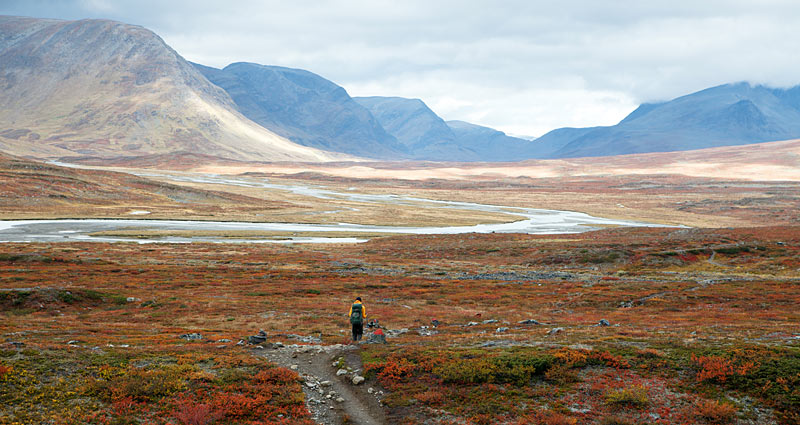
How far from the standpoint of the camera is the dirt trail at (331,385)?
15.8m

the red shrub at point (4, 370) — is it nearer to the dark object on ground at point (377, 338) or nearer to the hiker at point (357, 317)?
the hiker at point (357, 317)

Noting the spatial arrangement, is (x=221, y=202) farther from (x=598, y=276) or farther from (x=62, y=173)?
(x=598, y=276)

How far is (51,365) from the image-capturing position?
1762 centimetres

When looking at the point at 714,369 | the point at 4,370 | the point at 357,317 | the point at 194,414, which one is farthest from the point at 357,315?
the point at 714,369

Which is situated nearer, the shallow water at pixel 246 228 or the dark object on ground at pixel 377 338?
the dark object on ground at pixel 377 338

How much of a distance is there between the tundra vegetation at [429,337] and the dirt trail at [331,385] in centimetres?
54

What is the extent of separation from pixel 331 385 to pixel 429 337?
8.92 metres

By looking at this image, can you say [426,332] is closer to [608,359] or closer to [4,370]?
[608,359]

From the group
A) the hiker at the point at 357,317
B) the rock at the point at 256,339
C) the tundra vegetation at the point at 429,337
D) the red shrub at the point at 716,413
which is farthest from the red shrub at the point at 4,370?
the red shrub at the point at 716,413

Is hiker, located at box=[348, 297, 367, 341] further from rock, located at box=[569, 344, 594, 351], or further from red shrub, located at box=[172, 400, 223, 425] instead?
rock, located at box=[569, 344, 594, 351]

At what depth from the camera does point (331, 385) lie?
18312 millimetres

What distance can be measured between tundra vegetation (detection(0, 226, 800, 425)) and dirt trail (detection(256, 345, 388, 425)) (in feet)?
1.77

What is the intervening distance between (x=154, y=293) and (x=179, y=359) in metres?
25.6

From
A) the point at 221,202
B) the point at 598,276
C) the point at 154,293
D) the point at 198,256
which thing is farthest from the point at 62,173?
the point at 598,276
